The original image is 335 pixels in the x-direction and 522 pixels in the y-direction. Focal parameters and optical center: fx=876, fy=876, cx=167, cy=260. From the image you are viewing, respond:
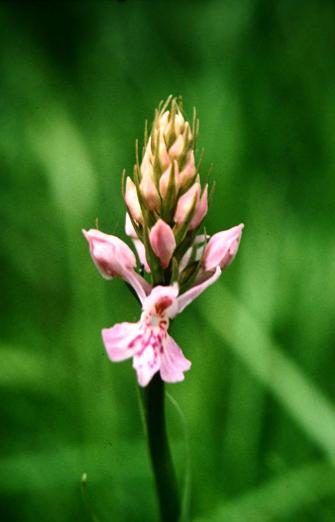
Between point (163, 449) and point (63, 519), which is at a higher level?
point (63, 519)

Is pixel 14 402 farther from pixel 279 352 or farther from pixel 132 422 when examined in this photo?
pixel 279 352

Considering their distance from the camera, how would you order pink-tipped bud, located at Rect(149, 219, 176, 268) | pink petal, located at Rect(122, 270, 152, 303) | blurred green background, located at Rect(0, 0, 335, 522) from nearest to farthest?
pink-tipped bud, located at Rect(149, 219, 176, 268) < pink petal, located at Rect(122, 270, 152, 303) < blurred green background, located at Rect(0, 0, 335, 522)

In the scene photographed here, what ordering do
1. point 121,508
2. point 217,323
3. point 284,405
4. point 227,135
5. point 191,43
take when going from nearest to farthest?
1. point 121,508
2. point 284,405
3. point 217,323
4. point 227,135
5. point 191,43

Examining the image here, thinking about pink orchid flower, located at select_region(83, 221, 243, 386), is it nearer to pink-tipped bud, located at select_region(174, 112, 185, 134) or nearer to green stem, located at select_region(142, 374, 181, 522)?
green stem, located at select_region(142, 374, 181, 522)

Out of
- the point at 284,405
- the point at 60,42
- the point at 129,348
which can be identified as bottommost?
the point at 129,348

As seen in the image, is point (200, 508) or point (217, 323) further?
point (217, 323)

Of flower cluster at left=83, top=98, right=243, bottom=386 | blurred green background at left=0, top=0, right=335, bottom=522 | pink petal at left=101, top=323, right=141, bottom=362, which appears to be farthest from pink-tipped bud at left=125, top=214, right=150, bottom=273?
blurred green background at left=0, top=0, right=335, bottom=522

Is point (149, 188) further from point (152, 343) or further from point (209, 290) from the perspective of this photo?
point (209, 290)

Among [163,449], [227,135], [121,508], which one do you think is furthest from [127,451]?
[227,135]
